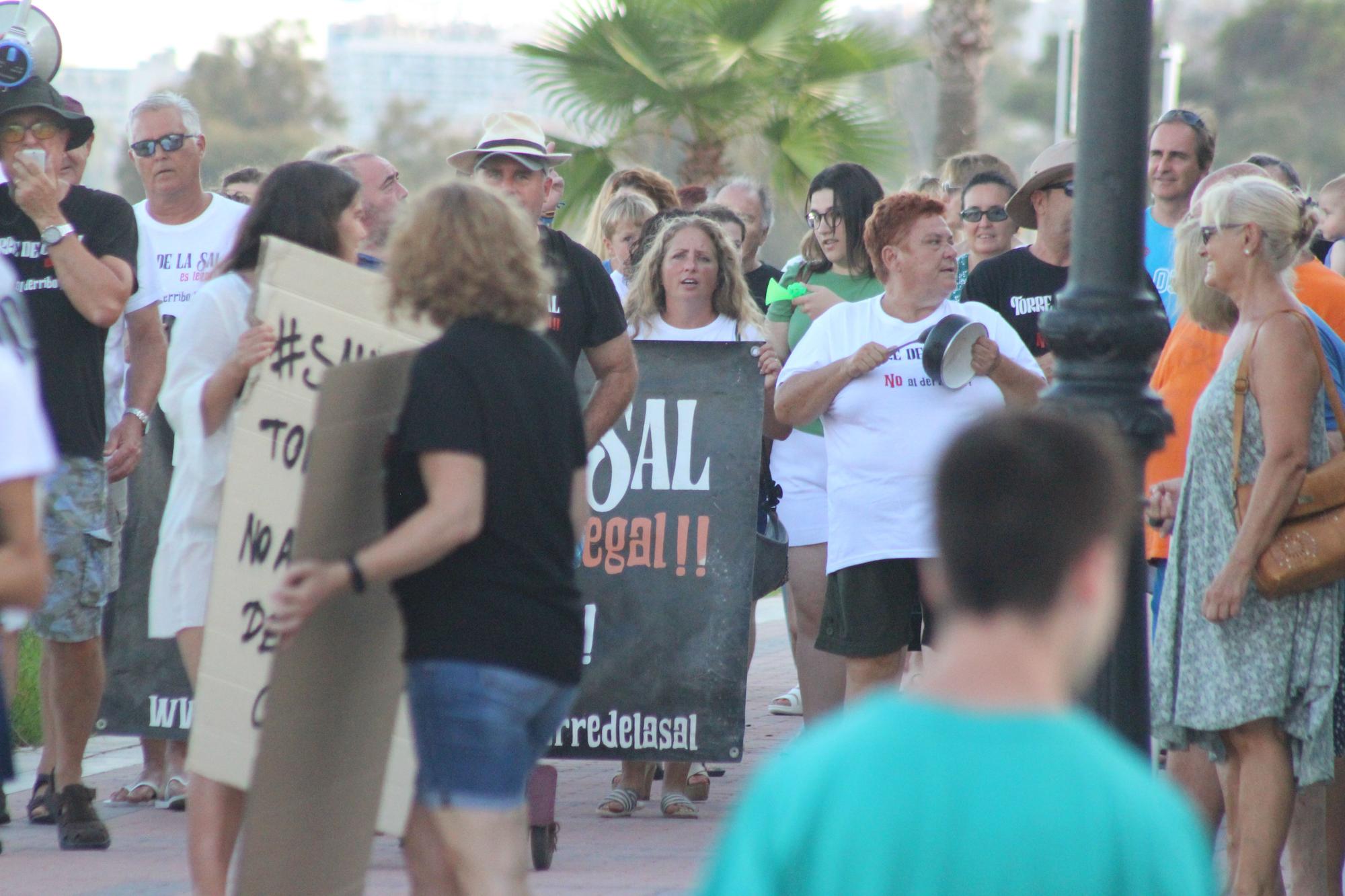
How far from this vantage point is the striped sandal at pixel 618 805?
605 centimetres

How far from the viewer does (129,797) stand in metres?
6.14

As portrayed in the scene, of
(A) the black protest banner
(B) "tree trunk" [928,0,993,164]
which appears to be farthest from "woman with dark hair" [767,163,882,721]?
(B) "tree trunk" [928,0,993,164]

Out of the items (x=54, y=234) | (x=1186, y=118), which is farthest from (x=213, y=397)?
(x=1186, y=118)

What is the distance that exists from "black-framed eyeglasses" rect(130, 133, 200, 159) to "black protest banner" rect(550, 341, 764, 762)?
1931 millimetres

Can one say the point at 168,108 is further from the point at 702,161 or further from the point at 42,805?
the point at 702,161

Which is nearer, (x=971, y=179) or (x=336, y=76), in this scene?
(x=971, y=179)

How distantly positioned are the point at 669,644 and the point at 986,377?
4.62 feet

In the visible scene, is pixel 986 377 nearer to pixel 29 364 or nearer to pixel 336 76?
pixel 29 364

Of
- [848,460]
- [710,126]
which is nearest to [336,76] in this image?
[710,126]

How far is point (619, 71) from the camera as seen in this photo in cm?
1530

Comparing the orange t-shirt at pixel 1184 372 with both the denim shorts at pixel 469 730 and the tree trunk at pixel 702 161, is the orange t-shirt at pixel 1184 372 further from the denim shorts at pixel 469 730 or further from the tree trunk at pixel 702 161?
the tree trunk at pixel 702 161

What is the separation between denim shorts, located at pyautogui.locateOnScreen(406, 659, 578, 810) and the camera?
3.27 metres

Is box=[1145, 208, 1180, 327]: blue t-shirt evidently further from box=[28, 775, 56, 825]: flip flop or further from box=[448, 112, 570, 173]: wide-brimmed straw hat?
box=[28, 775, 56, 825]: flip flop

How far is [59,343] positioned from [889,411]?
257 cm
